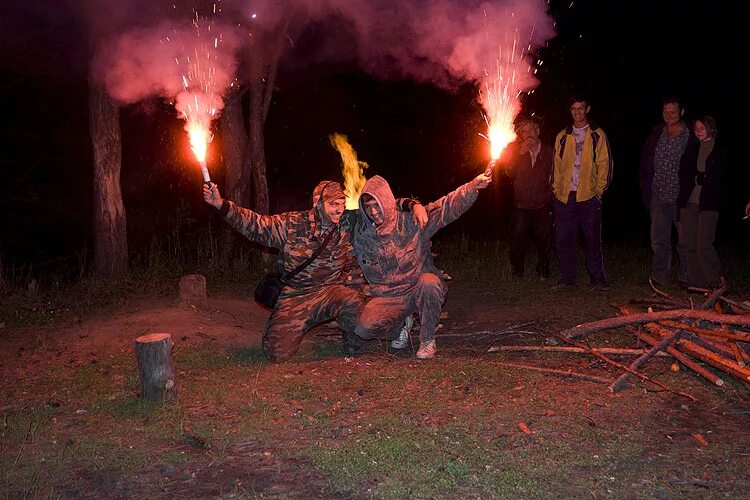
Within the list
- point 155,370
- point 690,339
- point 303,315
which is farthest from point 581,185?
→ point 155,370

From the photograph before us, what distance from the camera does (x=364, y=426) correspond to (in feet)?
17.3

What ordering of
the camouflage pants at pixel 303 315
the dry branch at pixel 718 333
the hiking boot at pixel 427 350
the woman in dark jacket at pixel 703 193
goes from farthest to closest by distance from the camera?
1. the woman in dark jacket at pixel 703 193
2. the camouflage pants at pixel 303 315
3. the hiking boot at pixel 427 350
4. the dry branch at pixel 718 333

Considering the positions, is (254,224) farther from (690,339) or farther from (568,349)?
(690,339)

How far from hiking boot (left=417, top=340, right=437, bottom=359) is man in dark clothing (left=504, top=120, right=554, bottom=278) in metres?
3.98

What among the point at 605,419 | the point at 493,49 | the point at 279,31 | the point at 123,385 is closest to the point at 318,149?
the point at 279,31

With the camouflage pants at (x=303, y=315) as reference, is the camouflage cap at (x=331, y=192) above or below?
above

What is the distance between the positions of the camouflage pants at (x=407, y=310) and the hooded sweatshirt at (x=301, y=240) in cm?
59

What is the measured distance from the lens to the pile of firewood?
589cm

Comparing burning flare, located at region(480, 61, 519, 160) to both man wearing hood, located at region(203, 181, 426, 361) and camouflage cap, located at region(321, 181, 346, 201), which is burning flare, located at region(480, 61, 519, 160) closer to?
man wearing hood, located at region(203, 181, 426, 361)

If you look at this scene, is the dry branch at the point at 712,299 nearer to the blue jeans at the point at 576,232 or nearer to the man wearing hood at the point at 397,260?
the blue jeans at the point at 576,232

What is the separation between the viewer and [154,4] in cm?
1055

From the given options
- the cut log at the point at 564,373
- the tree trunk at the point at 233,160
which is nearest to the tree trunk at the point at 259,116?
the tree trunk at the point at 233,160

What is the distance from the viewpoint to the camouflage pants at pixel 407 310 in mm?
6973

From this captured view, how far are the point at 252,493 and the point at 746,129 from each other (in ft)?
82.3
